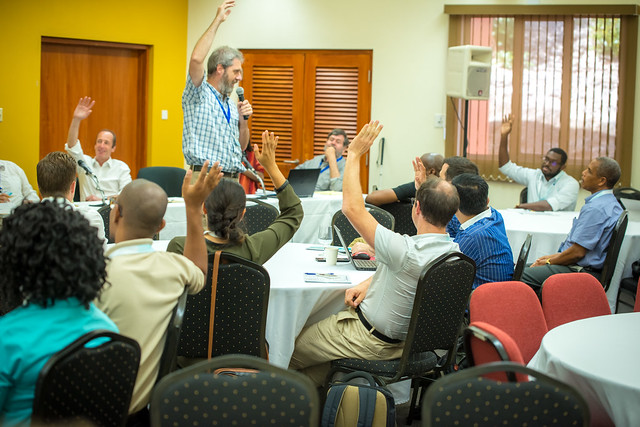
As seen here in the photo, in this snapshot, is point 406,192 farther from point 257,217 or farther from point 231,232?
point 231,232

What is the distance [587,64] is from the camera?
800 cm

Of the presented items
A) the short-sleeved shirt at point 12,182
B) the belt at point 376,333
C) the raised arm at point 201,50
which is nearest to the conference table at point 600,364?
the belt at point 376,333

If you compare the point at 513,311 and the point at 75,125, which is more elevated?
the point at 75,125

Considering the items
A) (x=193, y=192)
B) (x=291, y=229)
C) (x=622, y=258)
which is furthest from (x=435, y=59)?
(x=193, y=192)

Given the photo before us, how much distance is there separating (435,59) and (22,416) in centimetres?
735

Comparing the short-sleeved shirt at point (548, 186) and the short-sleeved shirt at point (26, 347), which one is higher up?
the short-sleeved shirt at point (548, 186)

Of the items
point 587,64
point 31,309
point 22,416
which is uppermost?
point 587,64

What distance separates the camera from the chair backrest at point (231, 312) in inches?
104

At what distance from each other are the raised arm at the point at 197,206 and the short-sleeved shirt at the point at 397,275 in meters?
0.73

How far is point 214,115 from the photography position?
16.0ft

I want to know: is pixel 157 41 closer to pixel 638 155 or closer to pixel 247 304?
pixel 638 155

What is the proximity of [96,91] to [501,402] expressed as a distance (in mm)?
7509

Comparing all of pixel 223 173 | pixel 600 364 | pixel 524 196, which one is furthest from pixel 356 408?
pixel 524 196

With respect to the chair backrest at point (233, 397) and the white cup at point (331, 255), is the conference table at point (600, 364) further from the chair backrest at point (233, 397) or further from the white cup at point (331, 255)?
the white cup at point (331, 255)
